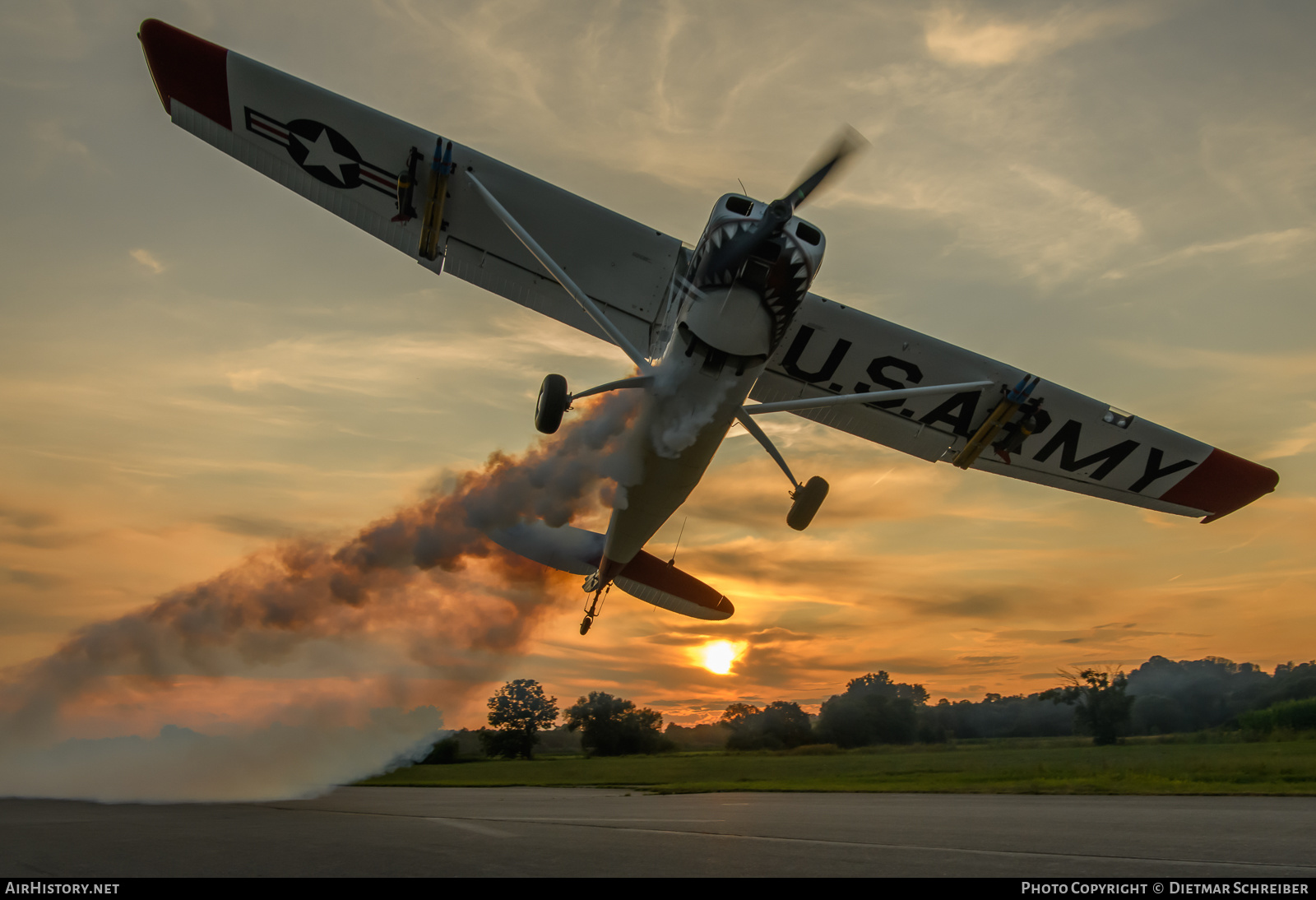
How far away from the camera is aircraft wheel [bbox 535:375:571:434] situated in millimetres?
11305

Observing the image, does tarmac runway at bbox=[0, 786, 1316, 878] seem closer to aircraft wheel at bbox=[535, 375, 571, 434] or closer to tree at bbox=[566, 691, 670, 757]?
aircraft wheel at bbox=[535, 375, 571, 434]

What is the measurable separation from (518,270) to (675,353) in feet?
16.0

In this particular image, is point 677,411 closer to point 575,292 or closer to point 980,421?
point 575,292

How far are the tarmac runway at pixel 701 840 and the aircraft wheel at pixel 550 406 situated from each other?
17.7ft

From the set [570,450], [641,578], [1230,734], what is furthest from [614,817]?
[1230,734]

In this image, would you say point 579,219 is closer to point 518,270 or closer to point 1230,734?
point 518,270

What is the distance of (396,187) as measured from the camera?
13781 mm

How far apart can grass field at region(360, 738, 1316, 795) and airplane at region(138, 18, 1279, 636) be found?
6.19 meters

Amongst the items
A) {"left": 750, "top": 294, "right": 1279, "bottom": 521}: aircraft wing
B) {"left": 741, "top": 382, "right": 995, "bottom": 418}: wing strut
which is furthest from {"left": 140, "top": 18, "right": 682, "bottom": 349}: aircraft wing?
{"left": 741, "top": 382, "right": 995, "bottom": 418}: wing strut

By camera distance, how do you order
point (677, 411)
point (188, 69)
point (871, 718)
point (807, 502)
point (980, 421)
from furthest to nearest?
point (871, 718) → point (980, 421) → point (807, 502) → point (188, 69) → point (677, 411)

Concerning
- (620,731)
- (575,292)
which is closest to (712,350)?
(575,292)

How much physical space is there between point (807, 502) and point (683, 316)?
14.3 feet

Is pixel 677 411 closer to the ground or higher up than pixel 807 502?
higher up

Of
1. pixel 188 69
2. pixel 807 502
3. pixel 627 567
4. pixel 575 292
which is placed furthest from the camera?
pixel 627 567
